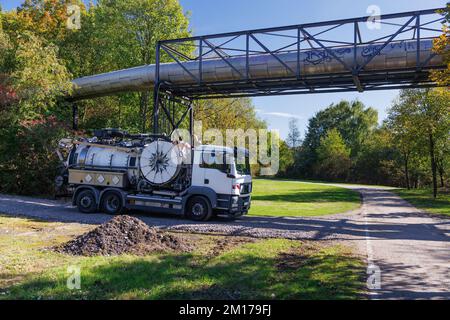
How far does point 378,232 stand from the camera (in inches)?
529

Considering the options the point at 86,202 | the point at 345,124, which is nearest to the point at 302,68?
the point at 86,202

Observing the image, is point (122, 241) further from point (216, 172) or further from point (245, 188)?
point (245, 188)

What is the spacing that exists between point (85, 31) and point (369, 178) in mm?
53143

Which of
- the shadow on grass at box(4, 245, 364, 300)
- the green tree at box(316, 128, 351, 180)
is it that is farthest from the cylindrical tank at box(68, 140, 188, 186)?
the green tree at box(316, 128, 351, 180)

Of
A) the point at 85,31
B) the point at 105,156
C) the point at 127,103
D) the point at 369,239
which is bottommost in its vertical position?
the point at 369,239

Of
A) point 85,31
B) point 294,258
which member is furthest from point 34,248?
point 85,31

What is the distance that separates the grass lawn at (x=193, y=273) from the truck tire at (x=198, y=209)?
14.5 feet

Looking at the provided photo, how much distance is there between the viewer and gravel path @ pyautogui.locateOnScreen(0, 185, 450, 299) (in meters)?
7.15

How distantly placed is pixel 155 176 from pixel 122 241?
6.51 m

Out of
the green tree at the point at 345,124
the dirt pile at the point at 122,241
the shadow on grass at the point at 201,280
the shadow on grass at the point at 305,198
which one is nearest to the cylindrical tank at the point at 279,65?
the dirt pile at the point at 122,241

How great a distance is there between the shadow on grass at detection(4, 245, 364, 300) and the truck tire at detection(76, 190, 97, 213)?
29.2 feet

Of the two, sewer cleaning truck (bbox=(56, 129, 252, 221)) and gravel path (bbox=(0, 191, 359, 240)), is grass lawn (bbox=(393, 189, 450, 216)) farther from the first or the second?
sewer cleaning truck (bbox=(56, 129, 252, 221))
